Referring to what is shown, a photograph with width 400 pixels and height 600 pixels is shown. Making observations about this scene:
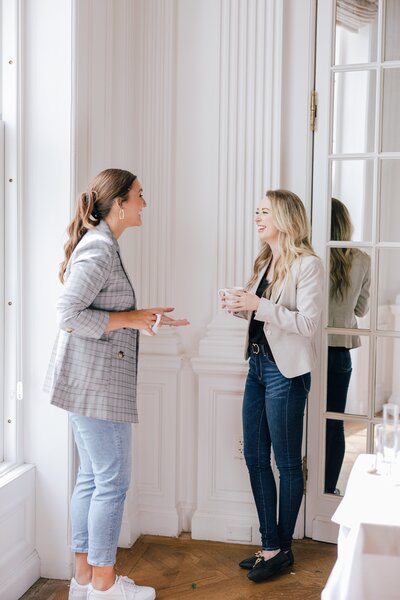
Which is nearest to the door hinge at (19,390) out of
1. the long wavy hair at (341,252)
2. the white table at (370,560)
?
the long wavy hair at (341,252)

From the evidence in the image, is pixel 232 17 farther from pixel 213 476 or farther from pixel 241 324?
pixel 213 476

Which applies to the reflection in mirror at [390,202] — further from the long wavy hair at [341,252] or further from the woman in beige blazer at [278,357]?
the woman in beige blazer at [278,357]

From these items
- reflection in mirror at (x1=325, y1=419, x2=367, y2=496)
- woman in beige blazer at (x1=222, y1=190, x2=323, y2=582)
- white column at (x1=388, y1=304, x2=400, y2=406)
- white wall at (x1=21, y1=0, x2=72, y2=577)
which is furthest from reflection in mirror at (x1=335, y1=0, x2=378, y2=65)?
reflection in mirror at (x1=325, y1=419, x2=367, y2=496)

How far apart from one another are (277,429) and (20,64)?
193 centimetres

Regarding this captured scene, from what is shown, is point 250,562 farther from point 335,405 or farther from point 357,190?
point 357,190

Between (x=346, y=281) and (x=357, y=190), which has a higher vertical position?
(x=357, y=190)

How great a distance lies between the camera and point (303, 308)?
3.11m

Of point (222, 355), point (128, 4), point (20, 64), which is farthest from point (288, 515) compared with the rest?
point (128, 4)

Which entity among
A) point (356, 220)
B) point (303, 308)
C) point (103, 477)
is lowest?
point (103, 477)

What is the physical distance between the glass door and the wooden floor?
29cm

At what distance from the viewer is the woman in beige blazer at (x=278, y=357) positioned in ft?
10.3

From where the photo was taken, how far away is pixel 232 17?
3613 mm

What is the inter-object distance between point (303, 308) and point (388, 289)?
0.66 m

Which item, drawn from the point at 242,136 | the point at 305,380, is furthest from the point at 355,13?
the point at 305,380
